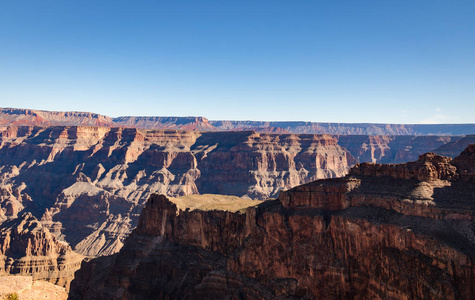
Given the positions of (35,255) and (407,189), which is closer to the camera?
(407,189)

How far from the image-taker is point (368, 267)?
43344 millimetres

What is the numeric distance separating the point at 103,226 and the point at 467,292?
125099 millimetres

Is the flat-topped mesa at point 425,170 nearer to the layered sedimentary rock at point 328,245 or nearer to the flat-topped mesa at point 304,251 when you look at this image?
the layered sedimentary rock at point 328,245

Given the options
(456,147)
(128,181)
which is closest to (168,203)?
(128,181)

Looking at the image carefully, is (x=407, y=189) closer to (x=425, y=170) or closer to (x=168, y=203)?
(x=425, y=170)

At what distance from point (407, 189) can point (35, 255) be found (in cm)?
9189

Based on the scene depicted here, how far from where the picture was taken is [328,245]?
47719 mm

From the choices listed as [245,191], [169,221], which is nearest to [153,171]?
[245,191]

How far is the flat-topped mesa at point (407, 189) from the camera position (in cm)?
4144

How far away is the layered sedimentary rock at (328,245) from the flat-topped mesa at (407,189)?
0.12 m

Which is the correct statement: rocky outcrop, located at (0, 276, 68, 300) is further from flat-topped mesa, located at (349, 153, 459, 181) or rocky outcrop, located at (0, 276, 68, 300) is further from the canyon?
flat-topped mesa, located at (349, 153, 459, 181)

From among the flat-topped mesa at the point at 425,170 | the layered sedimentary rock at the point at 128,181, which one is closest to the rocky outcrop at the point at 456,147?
the layered sedimentary rock at the point at 128,181

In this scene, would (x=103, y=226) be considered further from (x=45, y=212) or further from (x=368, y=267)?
(x=368, y=267)

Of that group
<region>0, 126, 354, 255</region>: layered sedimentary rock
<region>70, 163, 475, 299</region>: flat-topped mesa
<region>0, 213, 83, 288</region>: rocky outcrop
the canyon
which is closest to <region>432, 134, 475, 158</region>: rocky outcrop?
the canyon
